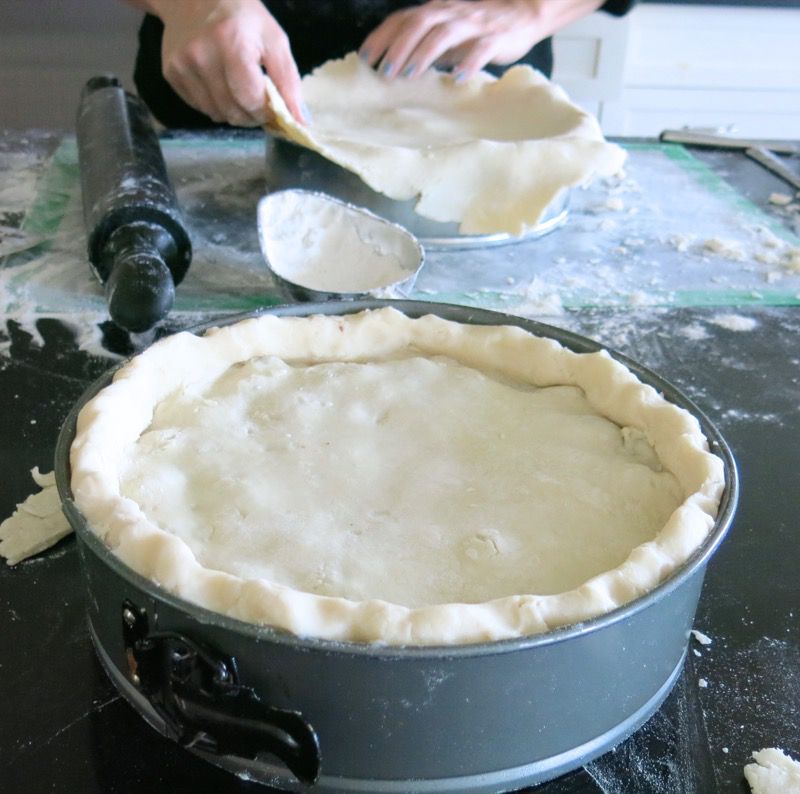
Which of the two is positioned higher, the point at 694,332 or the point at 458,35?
the point at 458,35

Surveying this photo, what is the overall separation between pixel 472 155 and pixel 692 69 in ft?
5.45

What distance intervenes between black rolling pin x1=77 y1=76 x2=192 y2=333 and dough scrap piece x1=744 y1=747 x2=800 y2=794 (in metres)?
0.87

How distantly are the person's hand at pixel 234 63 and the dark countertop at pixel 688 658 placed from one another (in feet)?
1.56

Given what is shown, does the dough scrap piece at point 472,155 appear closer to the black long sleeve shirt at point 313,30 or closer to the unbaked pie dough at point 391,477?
the black long sleeve shirt at point 313,30

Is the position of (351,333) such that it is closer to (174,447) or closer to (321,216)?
(174,447)

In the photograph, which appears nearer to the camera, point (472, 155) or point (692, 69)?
point (472, 155)

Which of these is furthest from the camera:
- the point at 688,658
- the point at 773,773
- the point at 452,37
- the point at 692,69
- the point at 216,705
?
the point at 692,69

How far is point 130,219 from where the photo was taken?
1302 millimetres

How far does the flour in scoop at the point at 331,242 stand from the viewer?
1.31 metres

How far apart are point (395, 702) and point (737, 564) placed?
19.6 inches

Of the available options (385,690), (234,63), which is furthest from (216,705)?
(234,63)

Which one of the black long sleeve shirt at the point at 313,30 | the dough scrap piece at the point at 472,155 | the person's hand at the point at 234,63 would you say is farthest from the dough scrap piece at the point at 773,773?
the black long sleeve shirt at the point at 313,30

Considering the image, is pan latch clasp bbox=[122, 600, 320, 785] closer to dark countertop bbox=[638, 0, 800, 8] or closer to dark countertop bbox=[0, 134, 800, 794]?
dark countertop bbox=[0, 134, 800, 794]

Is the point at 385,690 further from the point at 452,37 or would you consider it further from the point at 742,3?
the point at 742,3
